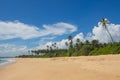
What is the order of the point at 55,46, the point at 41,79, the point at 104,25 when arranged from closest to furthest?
the point at 41,79, the point at 104,25, the point at 55,46

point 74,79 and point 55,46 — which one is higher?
point 55,46

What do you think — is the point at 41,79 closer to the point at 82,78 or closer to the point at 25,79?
the point at 25,79

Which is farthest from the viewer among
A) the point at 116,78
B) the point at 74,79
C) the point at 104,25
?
the point at 104,25

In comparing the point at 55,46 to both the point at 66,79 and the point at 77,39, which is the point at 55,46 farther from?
the point at 66,79

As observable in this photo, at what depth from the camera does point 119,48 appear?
2267 inches

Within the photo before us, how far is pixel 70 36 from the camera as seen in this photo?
113 meters

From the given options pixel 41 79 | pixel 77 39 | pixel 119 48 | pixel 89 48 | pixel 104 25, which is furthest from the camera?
pixel 77 39

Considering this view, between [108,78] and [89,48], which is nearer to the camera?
[108,78]

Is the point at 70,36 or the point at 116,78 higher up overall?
the point at 70,36

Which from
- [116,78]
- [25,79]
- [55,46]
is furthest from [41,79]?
[55,46]

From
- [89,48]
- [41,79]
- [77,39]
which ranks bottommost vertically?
[41,79]

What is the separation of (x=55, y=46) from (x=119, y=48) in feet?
316

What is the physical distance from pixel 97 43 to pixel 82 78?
8713 cm

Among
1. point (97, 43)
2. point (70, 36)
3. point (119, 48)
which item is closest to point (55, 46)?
point (70, 36)
